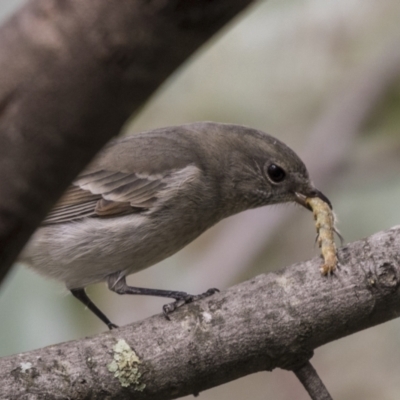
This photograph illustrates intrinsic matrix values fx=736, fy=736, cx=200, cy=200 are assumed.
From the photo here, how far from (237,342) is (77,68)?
5.80 ft

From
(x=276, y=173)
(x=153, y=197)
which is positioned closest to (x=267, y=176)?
(x=276, y=173)

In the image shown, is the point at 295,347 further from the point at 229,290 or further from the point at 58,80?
the point at 58,80

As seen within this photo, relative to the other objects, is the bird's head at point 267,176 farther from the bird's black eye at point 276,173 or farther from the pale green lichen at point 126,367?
the pale green lichen at point 126,367

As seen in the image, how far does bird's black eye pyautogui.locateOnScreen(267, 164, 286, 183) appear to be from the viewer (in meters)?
4.37

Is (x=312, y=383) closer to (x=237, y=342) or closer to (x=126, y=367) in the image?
(x=237, y=342)

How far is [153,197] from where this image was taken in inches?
162

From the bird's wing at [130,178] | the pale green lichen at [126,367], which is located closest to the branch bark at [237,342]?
the pale green lichen at [126,367]

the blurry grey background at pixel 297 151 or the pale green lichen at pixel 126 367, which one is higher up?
the blurry grey background at pixel 297 151

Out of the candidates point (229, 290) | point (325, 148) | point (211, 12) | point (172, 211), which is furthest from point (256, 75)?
point (211, 12)

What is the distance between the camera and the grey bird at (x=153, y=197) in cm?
403

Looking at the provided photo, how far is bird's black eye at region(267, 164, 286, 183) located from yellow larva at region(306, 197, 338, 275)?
22 centimetres

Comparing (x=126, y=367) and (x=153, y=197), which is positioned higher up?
(x=153, y=197)

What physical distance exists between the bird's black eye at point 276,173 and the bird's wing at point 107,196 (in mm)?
638

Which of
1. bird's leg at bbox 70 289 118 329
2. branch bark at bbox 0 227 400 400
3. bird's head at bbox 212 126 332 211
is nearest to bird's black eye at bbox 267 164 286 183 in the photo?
bird's head at bbox 212 126 332 211
